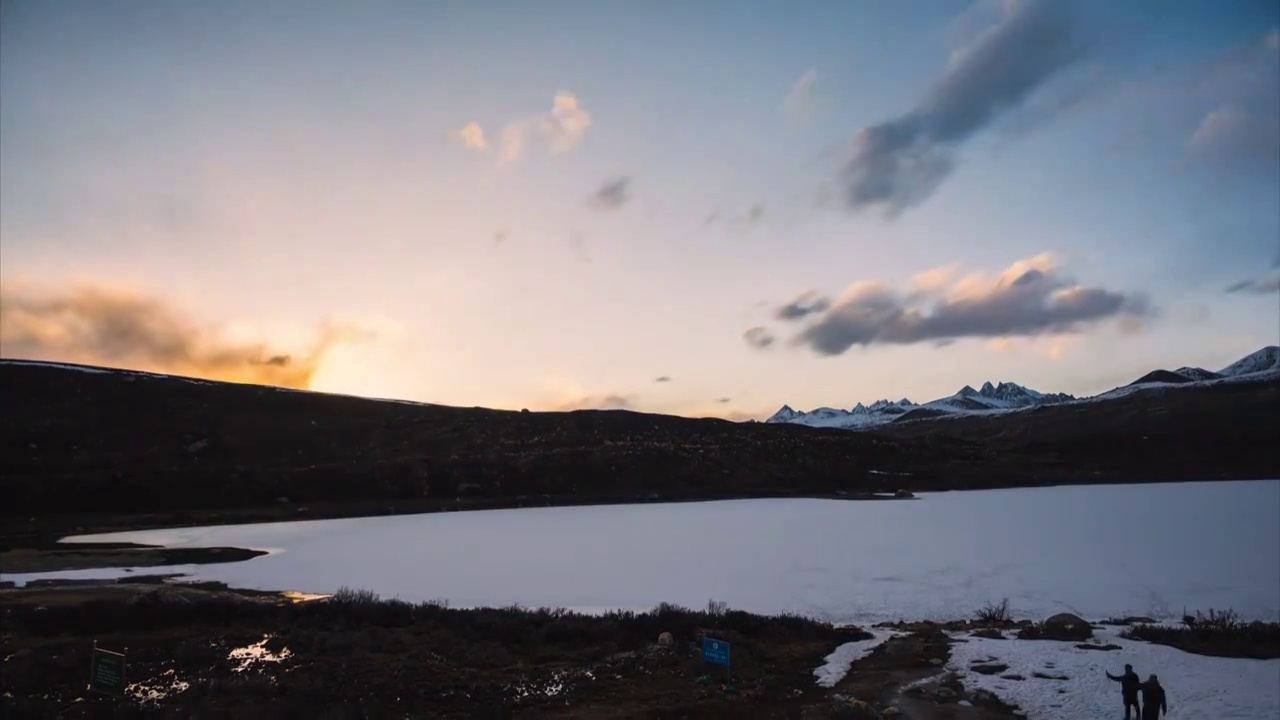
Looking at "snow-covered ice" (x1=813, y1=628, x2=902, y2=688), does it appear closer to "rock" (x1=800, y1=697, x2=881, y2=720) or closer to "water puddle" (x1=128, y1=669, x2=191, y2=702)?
"rock" (x1=800, y1=697, x2=881, y2=720)

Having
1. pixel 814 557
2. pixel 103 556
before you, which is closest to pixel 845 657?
pixel 814 557

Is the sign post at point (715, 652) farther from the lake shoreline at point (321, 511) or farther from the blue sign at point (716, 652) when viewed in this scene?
the lake shoreline at point (321, 511)

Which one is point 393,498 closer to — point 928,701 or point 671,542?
point 671,542

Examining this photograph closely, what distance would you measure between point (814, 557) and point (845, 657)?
13.1 metres

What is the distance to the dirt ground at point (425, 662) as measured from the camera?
542 inches

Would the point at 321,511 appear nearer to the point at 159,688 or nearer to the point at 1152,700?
the point at 159,688

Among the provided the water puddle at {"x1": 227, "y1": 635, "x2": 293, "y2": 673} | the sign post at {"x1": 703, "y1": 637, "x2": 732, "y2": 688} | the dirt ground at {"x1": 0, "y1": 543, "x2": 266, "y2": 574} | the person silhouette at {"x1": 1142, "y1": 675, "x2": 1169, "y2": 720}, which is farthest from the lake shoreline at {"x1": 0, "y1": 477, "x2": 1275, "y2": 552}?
the person silhouette at {"x1": 1142, "y1": 675, "x2": 1169, "y2": 720}

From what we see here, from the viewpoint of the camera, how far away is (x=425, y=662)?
1681 centimetres

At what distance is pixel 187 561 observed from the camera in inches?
1222

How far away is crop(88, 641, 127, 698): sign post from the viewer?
12.1 meters

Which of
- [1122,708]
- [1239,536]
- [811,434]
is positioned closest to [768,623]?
[1122,708]

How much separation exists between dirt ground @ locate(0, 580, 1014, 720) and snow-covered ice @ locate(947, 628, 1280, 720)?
849 mm

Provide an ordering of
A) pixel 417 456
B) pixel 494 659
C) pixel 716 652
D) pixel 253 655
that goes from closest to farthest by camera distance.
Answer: pixel 716 652 < pixel 494 659 < pixel 253 655 < pixel 417 456

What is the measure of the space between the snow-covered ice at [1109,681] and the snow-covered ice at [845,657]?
6.29 feet
